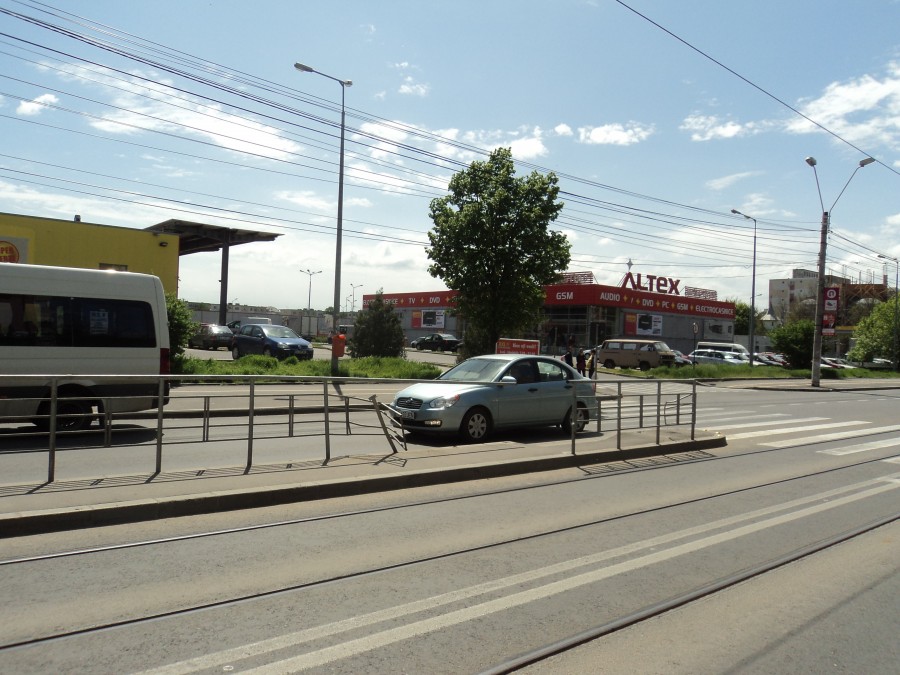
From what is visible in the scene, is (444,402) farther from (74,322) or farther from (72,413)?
(74,322)

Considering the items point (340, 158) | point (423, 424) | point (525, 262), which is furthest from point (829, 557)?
point (340, 158)

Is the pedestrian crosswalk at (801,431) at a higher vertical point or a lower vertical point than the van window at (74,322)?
lower

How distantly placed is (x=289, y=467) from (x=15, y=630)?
4438 millimetres

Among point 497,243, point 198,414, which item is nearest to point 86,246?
point 497,243

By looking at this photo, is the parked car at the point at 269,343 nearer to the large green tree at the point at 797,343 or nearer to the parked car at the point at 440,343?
the parked car at the point at 440,343

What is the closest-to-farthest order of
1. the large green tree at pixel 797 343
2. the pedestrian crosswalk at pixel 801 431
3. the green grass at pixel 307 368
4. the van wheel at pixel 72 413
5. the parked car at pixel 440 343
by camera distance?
the van wheel at pixel 72 413 → the pedestrian crosswalk at pixel 801 431 → the green grass at pixel 307 368 → the large green tree at pixel 797 343 → the parked car at pixel 440 343

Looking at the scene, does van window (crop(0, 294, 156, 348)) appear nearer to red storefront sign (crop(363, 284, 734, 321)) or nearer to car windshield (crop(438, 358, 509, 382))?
car windshield (crop(438, 358, 509, 382))

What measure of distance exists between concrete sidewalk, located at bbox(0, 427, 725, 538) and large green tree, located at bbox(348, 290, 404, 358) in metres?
22.4

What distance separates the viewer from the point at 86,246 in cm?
2562

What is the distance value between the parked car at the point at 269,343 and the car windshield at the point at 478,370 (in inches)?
681

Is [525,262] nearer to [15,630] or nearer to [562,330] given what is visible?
[15,630]

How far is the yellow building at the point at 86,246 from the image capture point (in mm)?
24125

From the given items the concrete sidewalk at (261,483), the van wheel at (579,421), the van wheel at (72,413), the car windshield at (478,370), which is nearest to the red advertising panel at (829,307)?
the van wheel at (579,421)

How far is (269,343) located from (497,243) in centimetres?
1066
